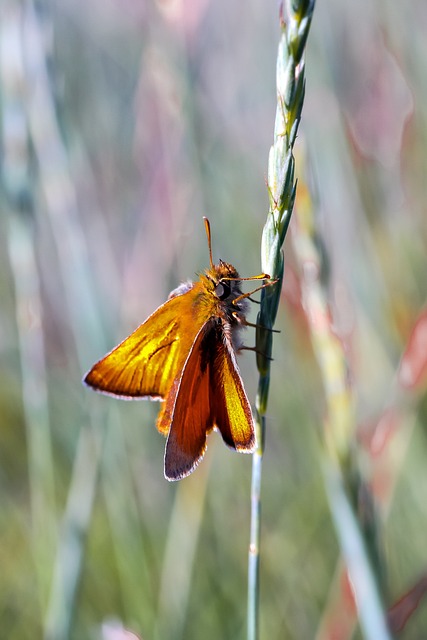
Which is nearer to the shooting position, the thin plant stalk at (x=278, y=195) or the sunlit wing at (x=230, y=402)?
the thin plant stalk at (x=278, y=195)

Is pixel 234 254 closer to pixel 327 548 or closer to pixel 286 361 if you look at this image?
pixel 286 361

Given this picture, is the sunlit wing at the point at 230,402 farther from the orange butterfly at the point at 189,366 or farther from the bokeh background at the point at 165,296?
the bokeh background at the point at 165,296

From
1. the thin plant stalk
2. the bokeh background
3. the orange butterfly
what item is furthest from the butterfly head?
the thin plant stalk

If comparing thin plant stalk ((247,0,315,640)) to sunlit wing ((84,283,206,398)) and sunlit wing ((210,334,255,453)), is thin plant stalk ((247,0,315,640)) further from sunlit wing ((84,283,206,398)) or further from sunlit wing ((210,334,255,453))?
sunlit wing ((84,283,206,398))

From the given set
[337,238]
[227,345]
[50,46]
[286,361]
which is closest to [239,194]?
[337,238]

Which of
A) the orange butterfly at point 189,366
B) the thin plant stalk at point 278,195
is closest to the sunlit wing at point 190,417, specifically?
the orange butterfly at point 189,366

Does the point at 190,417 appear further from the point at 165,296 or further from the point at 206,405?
the point at 165,296

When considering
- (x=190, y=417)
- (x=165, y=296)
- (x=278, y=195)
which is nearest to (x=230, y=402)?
(x=190, y=417)
